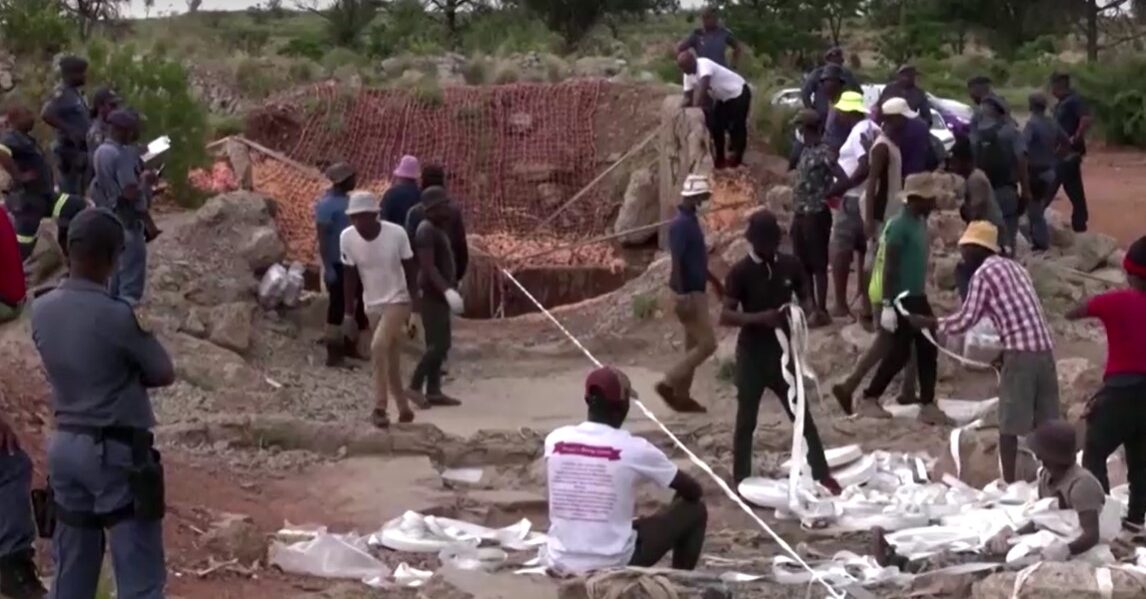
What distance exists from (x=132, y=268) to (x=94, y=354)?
6694mm

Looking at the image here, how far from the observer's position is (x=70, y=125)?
13.2 m

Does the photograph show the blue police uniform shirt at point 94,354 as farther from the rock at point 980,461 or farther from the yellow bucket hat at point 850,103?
the yellow bucket hat at point 850,103

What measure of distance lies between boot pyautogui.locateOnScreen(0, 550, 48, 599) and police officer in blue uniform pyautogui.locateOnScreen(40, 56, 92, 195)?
6649 millimetres

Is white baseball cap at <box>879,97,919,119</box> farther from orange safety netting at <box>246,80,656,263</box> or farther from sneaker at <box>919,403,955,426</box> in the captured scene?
orange safety netting at <box>246,80,656,263</box>

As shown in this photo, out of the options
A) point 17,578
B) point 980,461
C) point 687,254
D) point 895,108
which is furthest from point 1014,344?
point 17,578

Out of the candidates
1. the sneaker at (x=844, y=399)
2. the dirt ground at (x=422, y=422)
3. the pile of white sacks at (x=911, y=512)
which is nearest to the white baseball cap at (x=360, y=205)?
the dirt ground at (x=422, y=422)

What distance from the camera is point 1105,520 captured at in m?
8.09

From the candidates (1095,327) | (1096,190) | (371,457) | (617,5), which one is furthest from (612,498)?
(617,5)

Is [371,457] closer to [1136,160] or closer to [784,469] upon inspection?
[784,469]

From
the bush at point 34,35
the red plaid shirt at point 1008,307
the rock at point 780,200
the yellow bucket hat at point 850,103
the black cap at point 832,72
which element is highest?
the bush at point 34,35

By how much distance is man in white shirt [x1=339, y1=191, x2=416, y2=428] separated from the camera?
10.9 m

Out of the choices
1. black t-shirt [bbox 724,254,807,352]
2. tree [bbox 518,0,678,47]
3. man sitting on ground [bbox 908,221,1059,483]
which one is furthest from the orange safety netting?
tree [bbox 518,0,678,47]

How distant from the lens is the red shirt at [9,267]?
22.9 feet

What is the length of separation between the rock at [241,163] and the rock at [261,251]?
13.2ft
